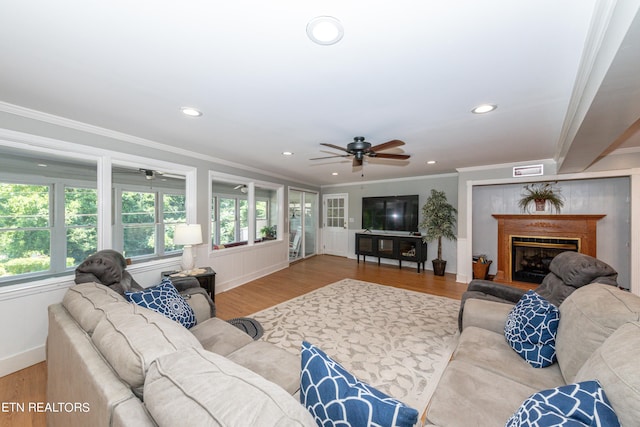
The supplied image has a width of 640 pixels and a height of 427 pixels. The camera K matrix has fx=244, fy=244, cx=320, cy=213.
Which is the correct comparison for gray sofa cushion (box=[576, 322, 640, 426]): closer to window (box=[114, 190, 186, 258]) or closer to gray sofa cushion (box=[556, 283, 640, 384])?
gray sofa cushion (box=[556, 283, 640, 384])

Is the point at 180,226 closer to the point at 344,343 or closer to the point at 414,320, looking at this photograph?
the point at 344,343

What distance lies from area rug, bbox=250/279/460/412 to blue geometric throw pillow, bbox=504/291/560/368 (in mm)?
765

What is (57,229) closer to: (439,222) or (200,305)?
(200,305)

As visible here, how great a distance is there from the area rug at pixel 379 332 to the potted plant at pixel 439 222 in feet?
5.45

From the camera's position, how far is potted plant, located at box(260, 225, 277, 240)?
5895 millimetres

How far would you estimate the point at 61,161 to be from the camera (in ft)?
9.57

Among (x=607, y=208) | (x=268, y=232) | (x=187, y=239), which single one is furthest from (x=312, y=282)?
(x=607, y=208)

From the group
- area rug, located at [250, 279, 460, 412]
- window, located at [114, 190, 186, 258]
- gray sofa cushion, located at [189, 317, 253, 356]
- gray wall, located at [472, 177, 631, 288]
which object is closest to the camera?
gray sofa cushion, located at [189, 317, 253, 356]

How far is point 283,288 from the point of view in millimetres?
4477

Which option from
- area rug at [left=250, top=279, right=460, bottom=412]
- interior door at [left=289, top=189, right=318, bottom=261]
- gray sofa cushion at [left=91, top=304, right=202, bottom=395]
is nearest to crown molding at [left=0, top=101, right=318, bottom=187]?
gray sofa cushion at [left=91, top=304, right=202, bottom=395]

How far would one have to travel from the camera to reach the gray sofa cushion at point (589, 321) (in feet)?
4.05

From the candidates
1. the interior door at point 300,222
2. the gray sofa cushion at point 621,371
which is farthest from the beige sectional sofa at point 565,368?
the interior door at point 300,222

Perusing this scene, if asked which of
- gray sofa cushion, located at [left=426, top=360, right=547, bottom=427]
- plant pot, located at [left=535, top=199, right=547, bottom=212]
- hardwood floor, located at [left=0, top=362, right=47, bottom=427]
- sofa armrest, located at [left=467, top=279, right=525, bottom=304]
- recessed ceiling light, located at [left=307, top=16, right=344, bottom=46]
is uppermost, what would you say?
recessed ceiling light, located at [left=307, top=16, right=344, bottom=46]

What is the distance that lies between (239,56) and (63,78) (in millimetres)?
1356
